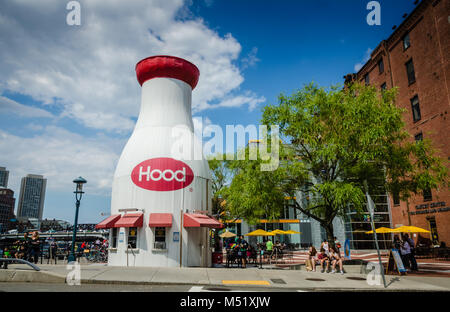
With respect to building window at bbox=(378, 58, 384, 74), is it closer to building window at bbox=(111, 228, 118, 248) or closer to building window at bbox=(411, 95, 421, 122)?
building window at bbox=(411, 95, 421, 122)

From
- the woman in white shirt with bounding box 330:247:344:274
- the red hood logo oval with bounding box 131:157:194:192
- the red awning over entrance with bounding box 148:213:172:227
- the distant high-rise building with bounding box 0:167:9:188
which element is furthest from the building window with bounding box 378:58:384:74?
the distant high-rise building with bounding box 0:167:9:188

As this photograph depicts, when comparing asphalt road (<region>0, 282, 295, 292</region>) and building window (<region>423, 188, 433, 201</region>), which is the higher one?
building window (<region>423, 188, 433, 201</region>)

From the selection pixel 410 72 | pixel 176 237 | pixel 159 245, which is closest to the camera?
pixel 159 245

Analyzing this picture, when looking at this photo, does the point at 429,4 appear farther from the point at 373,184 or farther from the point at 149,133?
the point at 149,133

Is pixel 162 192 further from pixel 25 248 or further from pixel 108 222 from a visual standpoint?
pixel 25 248

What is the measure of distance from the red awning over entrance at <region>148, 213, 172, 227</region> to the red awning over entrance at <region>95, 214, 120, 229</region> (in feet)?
6.80

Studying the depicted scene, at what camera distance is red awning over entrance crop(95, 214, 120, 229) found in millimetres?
16328

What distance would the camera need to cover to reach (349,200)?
46.9 ft

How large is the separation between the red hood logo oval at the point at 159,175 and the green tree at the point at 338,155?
3561 millimetres

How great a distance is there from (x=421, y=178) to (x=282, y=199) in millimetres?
6698

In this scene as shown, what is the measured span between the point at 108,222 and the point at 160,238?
2960mm

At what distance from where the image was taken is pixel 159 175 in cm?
1706

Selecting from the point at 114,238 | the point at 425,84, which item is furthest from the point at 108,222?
the point at 425,84
